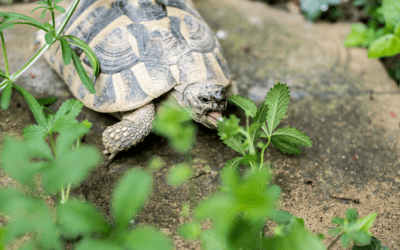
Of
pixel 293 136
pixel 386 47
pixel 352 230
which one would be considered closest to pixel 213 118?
pixel 293 136

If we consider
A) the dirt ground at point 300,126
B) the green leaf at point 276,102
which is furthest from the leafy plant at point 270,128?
the dirt ground at point 300,126

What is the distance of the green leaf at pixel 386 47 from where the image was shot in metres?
2.51

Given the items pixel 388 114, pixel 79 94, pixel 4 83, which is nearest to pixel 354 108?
pixel 388 114

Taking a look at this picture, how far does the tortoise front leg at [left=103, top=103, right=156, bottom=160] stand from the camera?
2.02m

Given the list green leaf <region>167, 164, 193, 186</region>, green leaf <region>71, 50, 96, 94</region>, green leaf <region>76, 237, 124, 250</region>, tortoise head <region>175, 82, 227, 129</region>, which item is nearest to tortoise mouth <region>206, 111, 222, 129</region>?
tortoise head <region>175, 82, 227, 129</region>

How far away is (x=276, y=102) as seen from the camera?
1.89 m

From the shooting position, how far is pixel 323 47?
344cm

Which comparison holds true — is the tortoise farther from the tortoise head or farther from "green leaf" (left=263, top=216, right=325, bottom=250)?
"green leaf" (left=263, top=216, right=325, bottom=250)

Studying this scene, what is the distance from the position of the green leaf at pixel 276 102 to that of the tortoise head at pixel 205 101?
0.35m

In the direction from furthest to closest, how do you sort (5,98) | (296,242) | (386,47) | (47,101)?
(386,47) < (47,101) < (5,98) < (296,242)

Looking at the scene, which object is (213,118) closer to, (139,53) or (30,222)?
(139,53)

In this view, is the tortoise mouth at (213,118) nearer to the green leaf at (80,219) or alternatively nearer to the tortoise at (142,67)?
the tortoise at (142,67)

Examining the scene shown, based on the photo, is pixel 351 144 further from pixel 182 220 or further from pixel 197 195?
pixel 182 220

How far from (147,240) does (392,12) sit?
2911 mm
